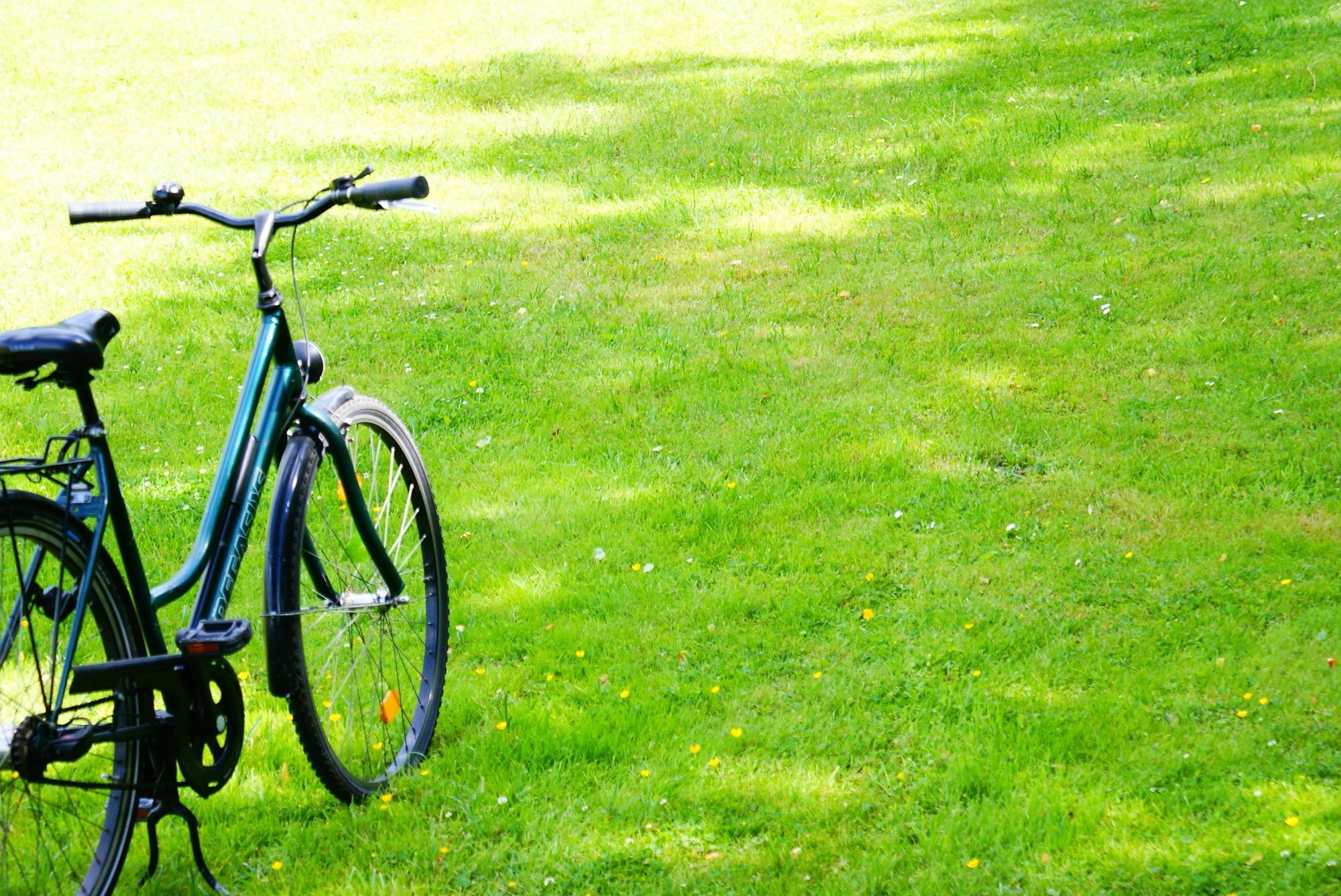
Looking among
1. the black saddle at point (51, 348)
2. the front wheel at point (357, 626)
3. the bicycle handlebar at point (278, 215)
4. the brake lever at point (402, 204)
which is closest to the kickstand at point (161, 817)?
the front wheel at point (357, 626)

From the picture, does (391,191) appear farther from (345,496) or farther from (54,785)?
(54,785)

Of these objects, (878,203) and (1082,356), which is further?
(878,203)

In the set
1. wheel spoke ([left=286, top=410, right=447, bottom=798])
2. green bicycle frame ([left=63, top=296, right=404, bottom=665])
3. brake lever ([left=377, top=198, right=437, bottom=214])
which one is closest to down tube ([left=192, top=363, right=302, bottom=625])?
green bicycle frame ([left=63, top=296, right=404, bottom=665])

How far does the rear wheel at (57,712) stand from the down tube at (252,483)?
0.59 ft

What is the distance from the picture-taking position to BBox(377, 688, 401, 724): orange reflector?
3.76 m

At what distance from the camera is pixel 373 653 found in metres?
4.09

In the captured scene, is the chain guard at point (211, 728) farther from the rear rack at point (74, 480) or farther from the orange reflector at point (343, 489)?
the orange reflector at point (343, 489)

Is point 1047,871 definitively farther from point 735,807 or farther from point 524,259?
point 524,259

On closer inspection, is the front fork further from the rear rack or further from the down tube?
the rear rack

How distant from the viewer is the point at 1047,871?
3.21 metres

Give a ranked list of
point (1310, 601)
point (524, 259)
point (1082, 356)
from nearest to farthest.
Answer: point (1310, 601) < point (1082, 356) < point (524, 259)

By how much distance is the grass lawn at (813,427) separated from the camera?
11.4ft

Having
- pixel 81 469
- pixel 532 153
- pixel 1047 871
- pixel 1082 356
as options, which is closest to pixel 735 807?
pixel 1047 871

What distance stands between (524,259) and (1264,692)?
17.3ft
